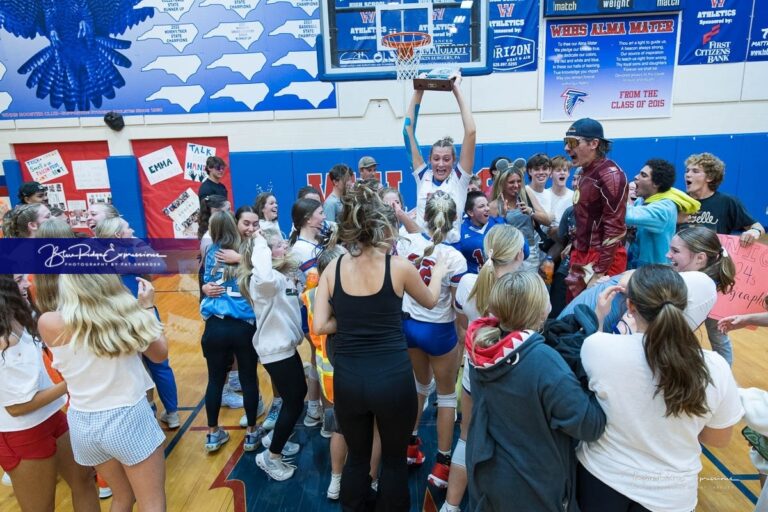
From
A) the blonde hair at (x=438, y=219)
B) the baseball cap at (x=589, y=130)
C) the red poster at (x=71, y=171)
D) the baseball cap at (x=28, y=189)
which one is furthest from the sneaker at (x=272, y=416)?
the red poster at (x=71, y=171)

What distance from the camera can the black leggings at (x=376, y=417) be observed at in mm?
2117

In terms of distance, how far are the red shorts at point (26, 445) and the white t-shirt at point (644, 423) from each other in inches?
93.3

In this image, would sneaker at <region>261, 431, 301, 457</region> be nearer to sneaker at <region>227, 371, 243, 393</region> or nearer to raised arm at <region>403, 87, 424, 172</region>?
sneaker at <region>227, 371, 243, 393</region>

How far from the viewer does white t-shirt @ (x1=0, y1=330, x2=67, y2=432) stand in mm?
2061

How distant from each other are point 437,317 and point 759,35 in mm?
8488

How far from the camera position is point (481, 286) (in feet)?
7.88

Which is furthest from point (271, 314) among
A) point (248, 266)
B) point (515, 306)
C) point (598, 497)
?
point (598, 497)

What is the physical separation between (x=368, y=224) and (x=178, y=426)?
2672mm

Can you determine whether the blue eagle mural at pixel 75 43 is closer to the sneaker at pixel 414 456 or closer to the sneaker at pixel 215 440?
the sneaker at pixel 215 440

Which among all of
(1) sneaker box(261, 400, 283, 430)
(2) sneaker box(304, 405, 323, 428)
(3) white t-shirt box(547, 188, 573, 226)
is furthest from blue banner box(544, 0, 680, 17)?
(1) sneaker box(261, 400, 283, 430)

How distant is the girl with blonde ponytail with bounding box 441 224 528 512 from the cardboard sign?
153 centimetres

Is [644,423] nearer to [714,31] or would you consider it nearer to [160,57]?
[714,31]

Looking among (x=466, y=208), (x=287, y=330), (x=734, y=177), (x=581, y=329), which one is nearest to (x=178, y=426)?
(x=287, y=330)

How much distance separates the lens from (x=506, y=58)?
7.85 metres
